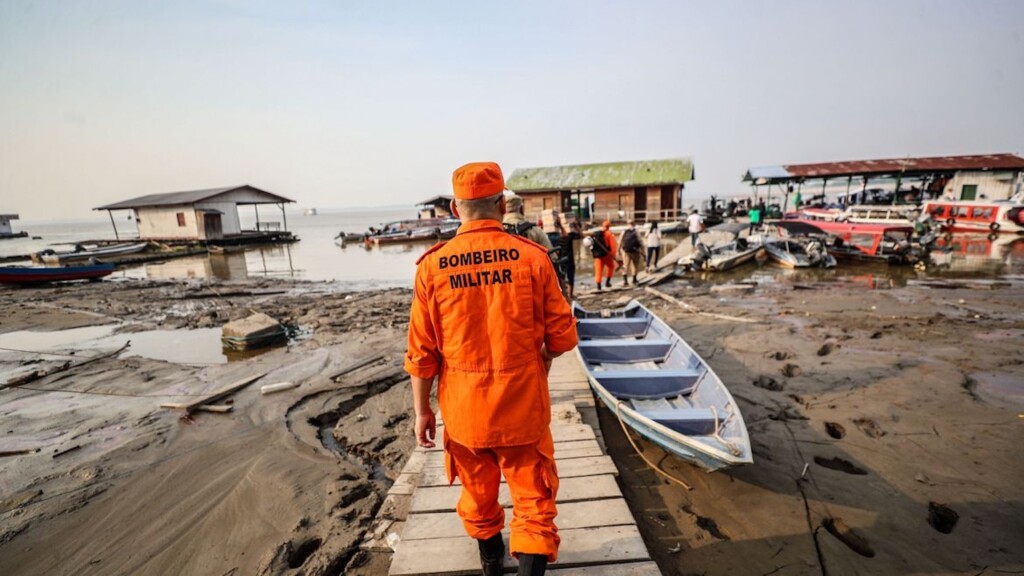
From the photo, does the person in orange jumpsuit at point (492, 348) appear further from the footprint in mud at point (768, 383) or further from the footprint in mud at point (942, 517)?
the footprint in mud at point (768, 383)

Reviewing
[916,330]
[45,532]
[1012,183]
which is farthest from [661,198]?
[45,532]

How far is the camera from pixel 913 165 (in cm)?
2717

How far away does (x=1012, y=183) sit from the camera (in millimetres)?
26750

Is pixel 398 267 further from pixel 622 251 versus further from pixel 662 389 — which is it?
pixel 662 389

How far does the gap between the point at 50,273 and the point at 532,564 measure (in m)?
23.4

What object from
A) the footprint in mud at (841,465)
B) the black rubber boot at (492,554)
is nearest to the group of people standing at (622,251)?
the footprint in mud at (841,465)

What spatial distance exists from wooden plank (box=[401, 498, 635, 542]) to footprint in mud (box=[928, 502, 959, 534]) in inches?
108

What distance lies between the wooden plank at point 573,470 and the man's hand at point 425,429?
1244mm

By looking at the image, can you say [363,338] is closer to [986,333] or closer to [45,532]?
[45,532]

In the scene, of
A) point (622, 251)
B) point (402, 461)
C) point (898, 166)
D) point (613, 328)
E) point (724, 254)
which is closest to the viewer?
point (402, 461)

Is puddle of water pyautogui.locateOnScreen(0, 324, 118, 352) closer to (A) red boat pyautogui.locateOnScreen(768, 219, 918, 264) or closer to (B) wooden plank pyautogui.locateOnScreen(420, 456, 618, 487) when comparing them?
(B) wooden plank pyautogui.locateOnScreen(420, 456, 618, 487)

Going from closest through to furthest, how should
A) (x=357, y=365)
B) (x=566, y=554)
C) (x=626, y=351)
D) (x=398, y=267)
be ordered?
(x=566, y=554)
(x=626, y=351)
(x=357, y=365)
(x=398, y=267)

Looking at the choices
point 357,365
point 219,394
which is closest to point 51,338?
point 219,394

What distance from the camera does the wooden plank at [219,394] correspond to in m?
5.41
